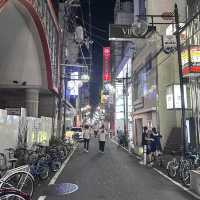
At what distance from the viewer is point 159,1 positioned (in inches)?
1056

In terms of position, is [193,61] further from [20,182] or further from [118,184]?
[20,182]

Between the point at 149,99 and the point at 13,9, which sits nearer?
the point at 13,9

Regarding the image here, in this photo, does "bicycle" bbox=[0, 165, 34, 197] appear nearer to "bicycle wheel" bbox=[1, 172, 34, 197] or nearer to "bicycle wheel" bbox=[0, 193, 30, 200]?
"bicycle wheel" bbox=[1, 172, 34, 197]

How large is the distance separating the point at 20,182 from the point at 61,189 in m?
2.81

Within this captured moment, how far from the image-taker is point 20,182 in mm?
7105

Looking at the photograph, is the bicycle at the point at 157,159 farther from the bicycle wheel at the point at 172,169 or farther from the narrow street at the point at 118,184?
the bicycle wheel at the point at 172,169

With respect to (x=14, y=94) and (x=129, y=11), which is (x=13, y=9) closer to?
(x=14, y=94)

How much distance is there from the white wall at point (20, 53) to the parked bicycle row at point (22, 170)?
11.0 m

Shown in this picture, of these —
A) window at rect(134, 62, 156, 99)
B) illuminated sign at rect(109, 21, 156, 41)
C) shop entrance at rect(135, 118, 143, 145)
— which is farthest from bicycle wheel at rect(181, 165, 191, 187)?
shop entrance at rect(135, 118, 143, 145)

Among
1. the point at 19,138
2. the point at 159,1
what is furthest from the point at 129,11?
the point at 19,138

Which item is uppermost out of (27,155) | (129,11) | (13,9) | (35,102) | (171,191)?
(129,11)

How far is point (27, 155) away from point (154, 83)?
51.3 feet

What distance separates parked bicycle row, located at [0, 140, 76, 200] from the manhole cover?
611 millimetres

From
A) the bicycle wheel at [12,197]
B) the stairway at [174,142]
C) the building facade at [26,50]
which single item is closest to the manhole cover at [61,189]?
the bicycle wheel at [12,197]
